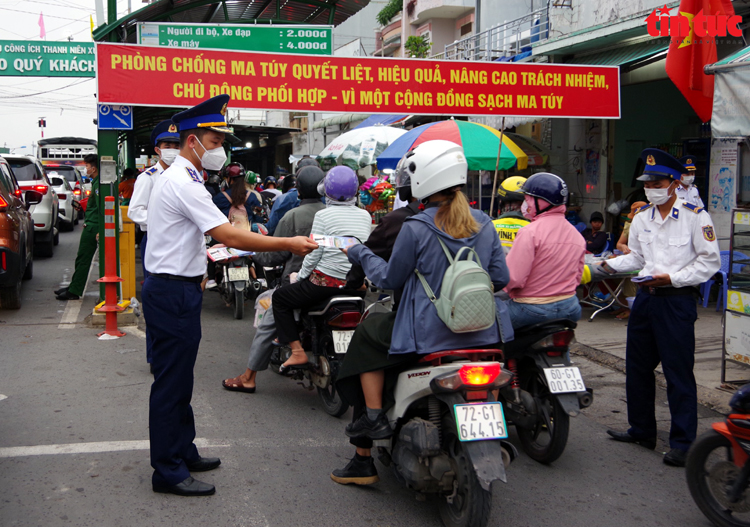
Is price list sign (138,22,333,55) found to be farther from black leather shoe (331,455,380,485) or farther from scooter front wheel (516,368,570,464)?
black leather shoe (331,455,380,485)

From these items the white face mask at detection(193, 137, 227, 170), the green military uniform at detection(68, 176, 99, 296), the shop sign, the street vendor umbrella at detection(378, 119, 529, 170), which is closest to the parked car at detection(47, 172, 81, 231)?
the shop sign

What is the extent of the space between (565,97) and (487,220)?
245 inches

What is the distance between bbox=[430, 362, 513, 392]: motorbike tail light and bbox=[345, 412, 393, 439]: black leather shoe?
0.51 meters

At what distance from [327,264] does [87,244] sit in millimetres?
5456

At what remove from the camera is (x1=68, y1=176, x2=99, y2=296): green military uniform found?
31.0 ft

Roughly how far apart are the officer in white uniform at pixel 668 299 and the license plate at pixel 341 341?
1.87 meters

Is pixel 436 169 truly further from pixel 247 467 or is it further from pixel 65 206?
pixel 65 206

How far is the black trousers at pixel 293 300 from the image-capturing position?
5309 mm

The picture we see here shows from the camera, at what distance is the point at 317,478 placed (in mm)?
4191

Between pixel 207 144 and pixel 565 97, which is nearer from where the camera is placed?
pixel 207 144

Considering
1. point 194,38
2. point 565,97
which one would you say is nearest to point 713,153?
point 565,97

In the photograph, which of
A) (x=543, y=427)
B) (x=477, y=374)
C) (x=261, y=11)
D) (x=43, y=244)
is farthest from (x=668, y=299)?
(x=43, y=244)

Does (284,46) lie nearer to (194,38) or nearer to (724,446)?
(194,38)

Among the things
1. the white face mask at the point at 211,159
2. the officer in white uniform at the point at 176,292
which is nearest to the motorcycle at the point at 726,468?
the officer in white uniform at the point at 176,292
